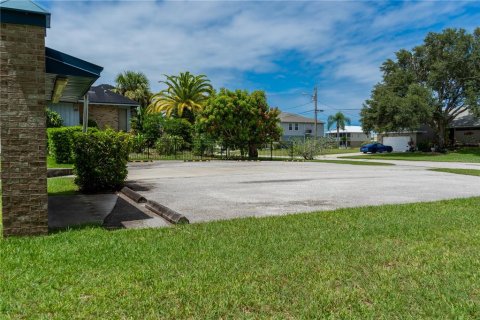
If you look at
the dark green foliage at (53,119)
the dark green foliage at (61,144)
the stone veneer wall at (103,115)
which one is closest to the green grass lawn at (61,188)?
the dark green foliage at (61,144)

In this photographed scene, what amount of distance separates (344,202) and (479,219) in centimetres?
274

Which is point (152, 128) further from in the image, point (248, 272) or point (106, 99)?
point (248, 272)

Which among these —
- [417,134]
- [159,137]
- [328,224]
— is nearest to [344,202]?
[328,224]

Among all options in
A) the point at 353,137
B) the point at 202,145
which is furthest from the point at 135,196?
the point at 353,137

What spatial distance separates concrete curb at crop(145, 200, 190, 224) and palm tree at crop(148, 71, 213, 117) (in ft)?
107

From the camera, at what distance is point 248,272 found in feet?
13.0

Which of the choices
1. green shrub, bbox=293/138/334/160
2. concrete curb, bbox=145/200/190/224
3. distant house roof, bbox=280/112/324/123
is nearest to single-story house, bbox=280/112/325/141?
distant house roof, bbox=280/112/324/123

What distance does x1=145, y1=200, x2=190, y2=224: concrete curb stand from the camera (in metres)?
6.27

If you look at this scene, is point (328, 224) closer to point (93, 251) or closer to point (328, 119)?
point (93, 251)

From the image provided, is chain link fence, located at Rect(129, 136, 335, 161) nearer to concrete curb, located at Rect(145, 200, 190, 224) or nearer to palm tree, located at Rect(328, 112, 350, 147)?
concrete curb, located at Rect(145, 200, 190, 224)

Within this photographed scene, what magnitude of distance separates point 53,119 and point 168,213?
20.5 meters

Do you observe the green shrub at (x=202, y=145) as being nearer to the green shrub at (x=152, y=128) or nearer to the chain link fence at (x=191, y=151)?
the chain link fence at (x=191, y=151)

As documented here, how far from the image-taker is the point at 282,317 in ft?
9.92

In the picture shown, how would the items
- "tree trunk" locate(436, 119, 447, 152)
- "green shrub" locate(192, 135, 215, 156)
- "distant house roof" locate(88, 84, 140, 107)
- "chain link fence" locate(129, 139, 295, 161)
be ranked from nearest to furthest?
"chain link fence" locate(129, 139, 295, 161), "green shrub" locate(192, 135, 215, 156), "distant house roof" locate(88, 84, 140, 107), "tree trunk" locate(436, 119, 447, 152)
